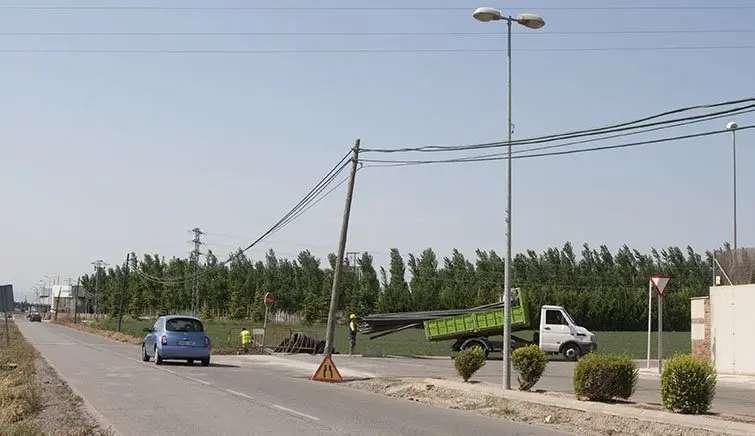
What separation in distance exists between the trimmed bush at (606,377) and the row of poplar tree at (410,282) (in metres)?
87.2

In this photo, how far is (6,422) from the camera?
39.0 ft

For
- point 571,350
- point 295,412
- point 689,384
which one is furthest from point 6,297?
point 689,384

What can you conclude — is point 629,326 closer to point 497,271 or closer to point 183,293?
point 497,271

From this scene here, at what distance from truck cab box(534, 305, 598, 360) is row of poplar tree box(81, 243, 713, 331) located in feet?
216

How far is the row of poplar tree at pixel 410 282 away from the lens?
110250mm

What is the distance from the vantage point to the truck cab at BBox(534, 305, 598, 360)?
36750 mm

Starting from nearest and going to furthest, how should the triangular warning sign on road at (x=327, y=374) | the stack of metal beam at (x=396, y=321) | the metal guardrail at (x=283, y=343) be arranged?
the triangular warning sign on road at (x=327, y=374), the metal guardrail at (x=283, y=343), the stack of metal beam at (x=396, y=321)

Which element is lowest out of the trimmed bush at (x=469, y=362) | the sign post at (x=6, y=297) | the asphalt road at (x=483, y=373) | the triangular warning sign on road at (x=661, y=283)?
the asphalt road at (x=483, y=373)

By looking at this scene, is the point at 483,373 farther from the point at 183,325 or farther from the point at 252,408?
the point at 252,408

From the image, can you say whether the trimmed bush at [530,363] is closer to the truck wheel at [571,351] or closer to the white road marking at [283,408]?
the white road marking at [283,408]

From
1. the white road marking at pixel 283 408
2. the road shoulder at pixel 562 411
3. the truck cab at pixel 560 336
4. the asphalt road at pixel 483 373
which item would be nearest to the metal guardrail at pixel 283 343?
the asphalt road at pixel 483 373

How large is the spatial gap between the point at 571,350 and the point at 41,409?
25.7 metres

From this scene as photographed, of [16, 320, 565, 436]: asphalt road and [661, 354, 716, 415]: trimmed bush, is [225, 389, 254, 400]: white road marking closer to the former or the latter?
[16, 320, 565, 436]: asphalt road

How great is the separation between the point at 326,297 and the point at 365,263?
8533 millimetres
